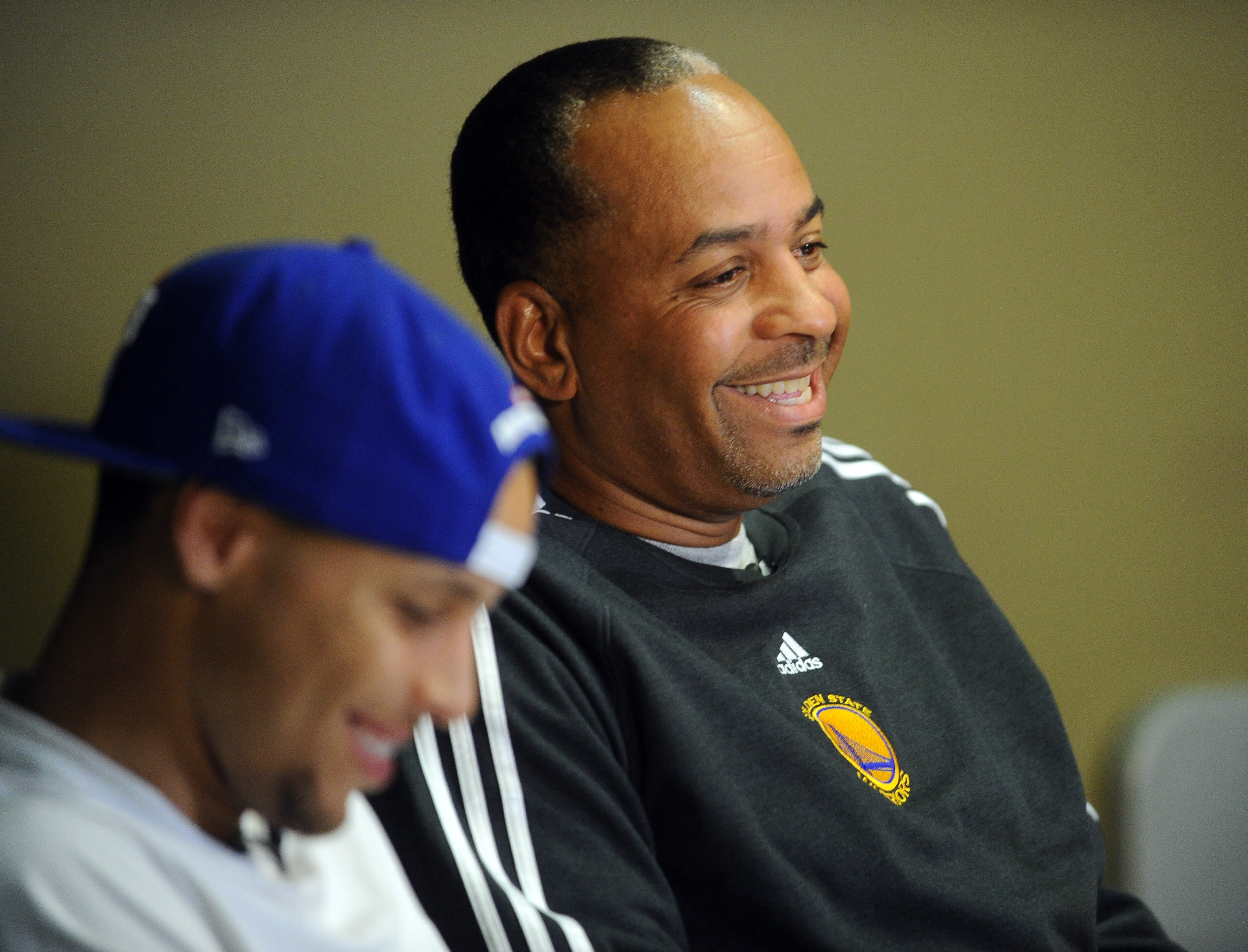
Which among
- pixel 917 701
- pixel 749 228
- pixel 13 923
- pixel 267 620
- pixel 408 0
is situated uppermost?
pixel 408 0

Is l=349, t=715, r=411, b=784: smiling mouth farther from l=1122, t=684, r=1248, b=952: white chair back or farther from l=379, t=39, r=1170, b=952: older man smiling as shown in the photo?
l=1122, t=684, r=1248, b=952: white chair back

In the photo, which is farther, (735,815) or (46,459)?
(46,459)

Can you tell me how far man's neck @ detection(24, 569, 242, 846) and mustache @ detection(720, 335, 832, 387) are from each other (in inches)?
24.8

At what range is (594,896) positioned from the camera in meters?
0.89

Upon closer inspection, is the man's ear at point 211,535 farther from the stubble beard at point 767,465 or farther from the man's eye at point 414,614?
the stubble beard at point 767,465

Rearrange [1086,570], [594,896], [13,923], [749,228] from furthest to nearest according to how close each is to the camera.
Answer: [1086,570] < [749,228] < [594,896] < [13,923]

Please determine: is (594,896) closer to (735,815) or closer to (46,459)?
(735,815)

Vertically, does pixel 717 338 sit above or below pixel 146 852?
above

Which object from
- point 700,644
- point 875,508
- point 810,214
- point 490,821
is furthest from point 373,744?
point 875,508

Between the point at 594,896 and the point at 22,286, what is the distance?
77cm

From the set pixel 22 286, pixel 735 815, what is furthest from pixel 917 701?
pixel 22 286

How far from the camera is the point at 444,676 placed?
0.62 meters

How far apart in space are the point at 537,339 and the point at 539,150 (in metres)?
0.17

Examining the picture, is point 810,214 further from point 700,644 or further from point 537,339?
point 700,644
